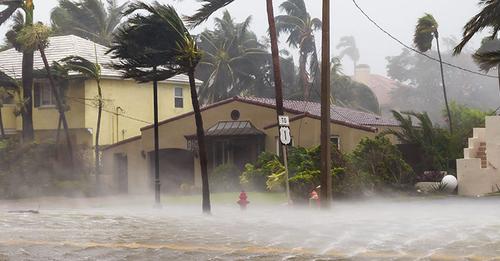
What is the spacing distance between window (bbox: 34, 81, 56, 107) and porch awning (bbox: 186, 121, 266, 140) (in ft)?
29.9

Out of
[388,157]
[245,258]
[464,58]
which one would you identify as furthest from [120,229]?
[464,58]

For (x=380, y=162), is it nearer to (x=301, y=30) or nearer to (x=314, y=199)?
(x=314, y=199)

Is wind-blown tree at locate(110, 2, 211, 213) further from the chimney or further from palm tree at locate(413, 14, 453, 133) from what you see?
the chimney

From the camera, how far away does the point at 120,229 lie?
18.5 meters

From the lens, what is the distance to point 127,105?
41188mm

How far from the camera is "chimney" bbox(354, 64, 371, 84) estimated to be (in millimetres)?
106812

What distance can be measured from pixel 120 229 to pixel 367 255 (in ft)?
25.3

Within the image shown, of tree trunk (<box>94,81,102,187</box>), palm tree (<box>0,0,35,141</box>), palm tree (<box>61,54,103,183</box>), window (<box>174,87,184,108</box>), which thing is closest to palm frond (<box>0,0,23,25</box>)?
palm tree (<box>0,0,35,141</box>)

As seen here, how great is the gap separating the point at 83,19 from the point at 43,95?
59.5ft

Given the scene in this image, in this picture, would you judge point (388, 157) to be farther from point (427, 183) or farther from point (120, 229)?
point (120, 229)

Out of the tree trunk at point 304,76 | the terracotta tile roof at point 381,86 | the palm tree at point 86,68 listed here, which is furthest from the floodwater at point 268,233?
the terracotta tile roof at point 381,86

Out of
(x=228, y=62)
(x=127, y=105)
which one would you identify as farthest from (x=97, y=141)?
(x=228, y=62)

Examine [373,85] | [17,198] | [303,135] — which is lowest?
[17,198]

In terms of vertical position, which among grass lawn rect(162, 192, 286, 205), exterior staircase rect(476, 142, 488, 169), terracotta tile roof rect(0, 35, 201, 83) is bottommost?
grass lawn rect(162, 192, 286, 205)
